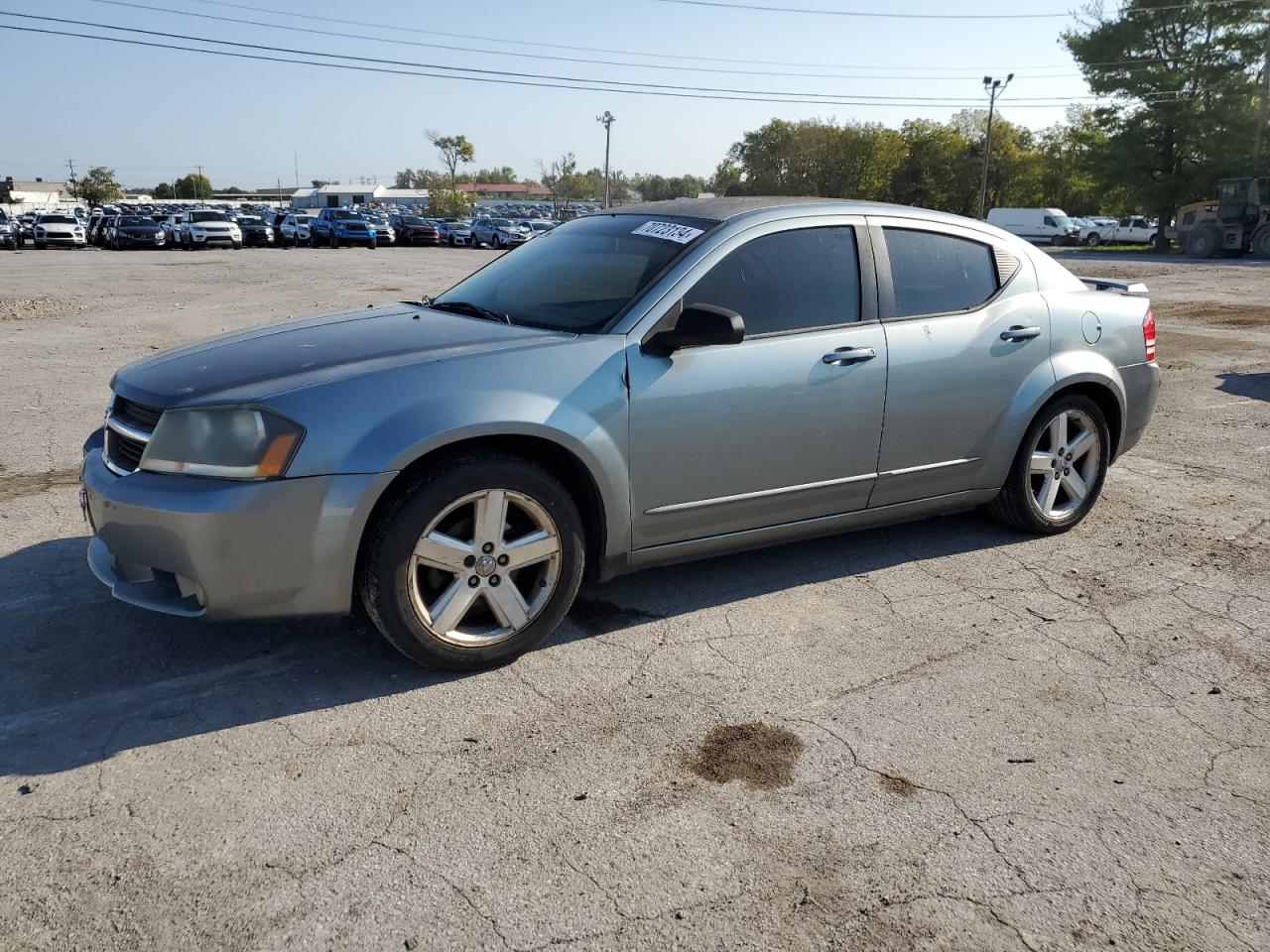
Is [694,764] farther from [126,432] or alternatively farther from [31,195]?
[31,195]

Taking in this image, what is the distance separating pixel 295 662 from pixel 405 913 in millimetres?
1505

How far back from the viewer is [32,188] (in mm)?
149500

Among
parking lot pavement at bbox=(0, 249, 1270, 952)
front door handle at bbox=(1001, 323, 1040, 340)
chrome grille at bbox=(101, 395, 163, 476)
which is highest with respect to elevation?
front door handle at bbox=(1001, 323, 1040, 340)

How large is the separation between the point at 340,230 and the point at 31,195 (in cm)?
10558

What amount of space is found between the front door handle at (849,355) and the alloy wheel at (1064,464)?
1.24 meters

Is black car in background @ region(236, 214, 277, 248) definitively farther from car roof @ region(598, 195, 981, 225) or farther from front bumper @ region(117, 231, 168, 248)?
car roof @ region(598, 195, 981, 225)

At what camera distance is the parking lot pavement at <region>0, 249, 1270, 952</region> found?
243cm

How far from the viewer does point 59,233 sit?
4144cm

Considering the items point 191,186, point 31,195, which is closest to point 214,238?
point 31,195

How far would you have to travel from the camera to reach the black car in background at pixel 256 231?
145 feet

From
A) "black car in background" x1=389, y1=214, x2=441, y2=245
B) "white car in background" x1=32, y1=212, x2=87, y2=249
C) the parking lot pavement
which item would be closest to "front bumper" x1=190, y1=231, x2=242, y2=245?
"white car in background" x1=32, y1=212, x2=87, y2=249

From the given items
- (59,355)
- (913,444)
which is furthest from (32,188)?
(913,444)

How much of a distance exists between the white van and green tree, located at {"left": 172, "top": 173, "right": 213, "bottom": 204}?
139407 mm

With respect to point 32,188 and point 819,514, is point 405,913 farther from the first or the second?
point 32,188
